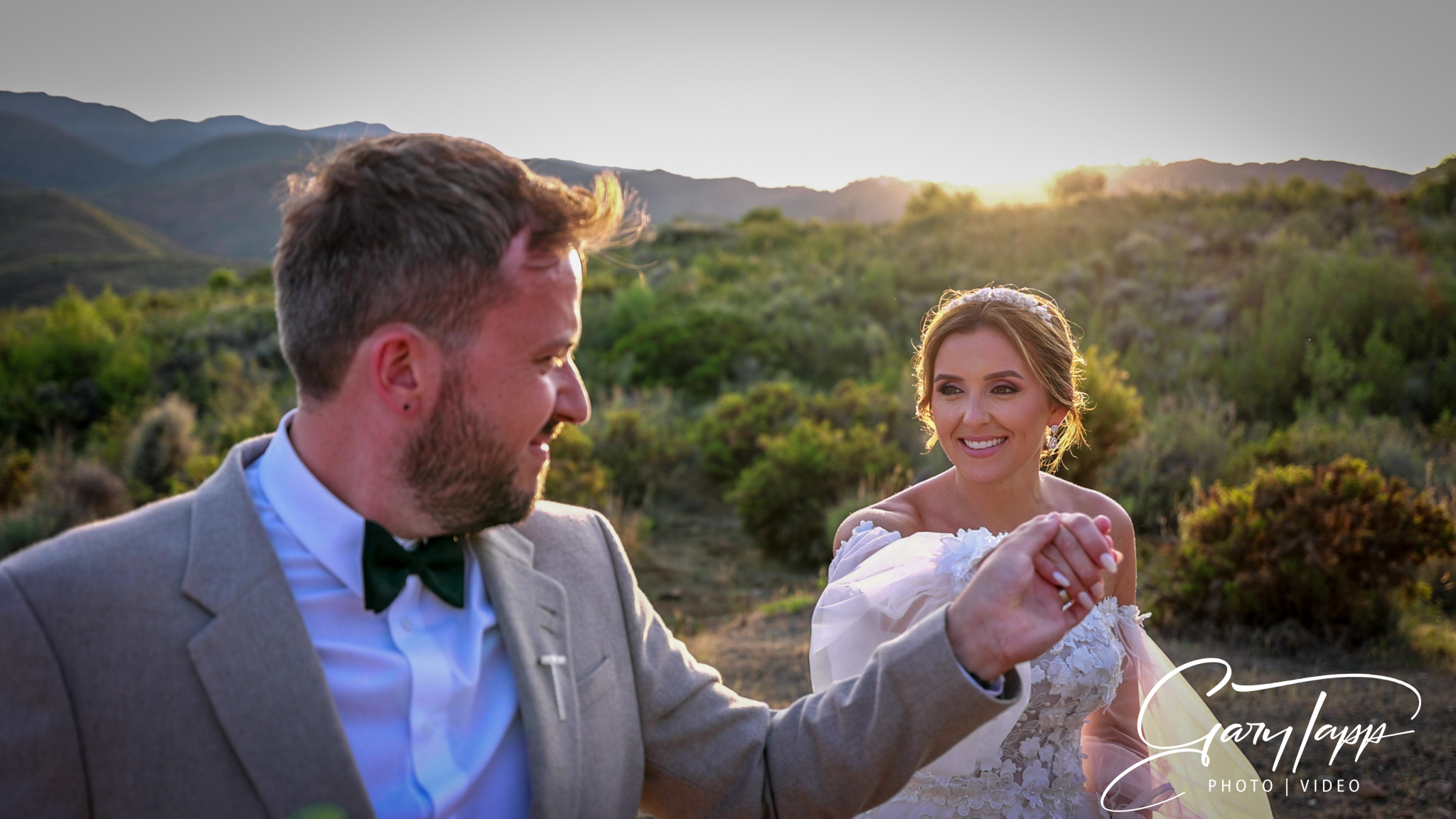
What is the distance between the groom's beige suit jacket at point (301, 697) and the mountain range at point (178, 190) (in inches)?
442

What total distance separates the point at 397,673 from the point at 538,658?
0.79ft

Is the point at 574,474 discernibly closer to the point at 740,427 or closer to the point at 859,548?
the point at 740,427

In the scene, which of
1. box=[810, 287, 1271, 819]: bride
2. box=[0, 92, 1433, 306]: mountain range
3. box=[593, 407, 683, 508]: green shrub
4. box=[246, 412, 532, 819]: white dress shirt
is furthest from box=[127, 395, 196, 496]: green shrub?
box=[246, 412, 532, 819]: white dress shirt

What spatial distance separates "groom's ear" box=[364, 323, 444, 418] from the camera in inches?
59.4

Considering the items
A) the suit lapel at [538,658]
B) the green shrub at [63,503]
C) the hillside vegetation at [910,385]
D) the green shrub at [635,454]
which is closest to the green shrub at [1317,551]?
the hillside vegetation at [910,385]

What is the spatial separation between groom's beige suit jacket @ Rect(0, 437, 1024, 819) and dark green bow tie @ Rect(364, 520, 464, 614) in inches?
3.0

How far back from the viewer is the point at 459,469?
61.5 inches

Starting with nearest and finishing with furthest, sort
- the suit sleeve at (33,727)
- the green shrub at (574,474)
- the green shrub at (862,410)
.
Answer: the suit sleeve at (33,727), the green shrub at (574,474), the green shrub at (862,410)

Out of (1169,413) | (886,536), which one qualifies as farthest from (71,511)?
(1169,413)

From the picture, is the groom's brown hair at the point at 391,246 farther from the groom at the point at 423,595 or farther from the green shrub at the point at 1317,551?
the green shrub at the point at 1317,551

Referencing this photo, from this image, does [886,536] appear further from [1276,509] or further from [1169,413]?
[1169,413]

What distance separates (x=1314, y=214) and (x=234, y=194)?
56.8m

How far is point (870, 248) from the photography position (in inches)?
846

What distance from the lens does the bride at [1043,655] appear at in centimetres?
247
